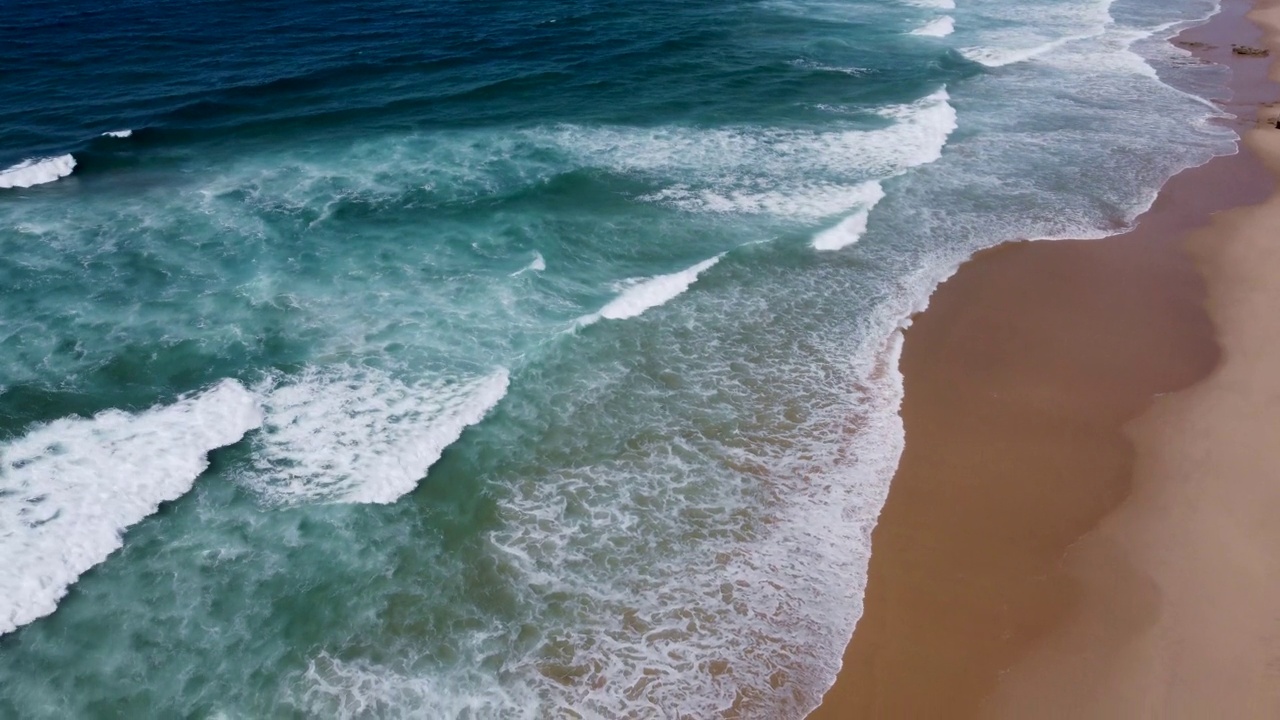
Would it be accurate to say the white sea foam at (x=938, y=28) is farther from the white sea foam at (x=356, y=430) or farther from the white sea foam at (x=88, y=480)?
the white sea foam at (x=88, y=480)

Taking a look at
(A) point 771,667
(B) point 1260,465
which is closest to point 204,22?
(A) point 771,667

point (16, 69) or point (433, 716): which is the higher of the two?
point (16, 69)

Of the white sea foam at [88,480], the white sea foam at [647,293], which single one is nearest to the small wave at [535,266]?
the white sea foam at [647,293]

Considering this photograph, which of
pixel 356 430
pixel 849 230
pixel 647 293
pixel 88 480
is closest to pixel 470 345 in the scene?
pixel 356 430

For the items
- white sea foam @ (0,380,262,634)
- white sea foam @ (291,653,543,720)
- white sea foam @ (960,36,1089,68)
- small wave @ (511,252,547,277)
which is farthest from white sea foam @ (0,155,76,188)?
white sea foam @ (960,36,1089,68)

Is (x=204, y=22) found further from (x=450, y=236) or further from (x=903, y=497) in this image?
(x=903, y=497)

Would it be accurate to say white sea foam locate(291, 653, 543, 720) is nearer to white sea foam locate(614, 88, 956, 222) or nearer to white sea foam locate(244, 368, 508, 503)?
white sea foam locate(244, 368, 508, 503)
